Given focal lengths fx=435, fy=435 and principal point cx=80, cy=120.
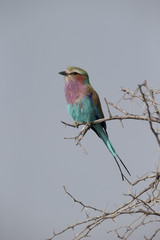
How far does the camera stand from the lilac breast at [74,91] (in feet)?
20.2

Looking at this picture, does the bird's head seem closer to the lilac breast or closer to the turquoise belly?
the lilac breast

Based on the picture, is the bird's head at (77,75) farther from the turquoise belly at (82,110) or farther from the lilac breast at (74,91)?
the turquoise belly at (82,110)

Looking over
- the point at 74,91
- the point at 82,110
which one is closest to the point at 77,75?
the point at 74,91

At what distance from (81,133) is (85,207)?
1145 millimetres

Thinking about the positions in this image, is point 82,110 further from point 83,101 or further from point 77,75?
point 77,75

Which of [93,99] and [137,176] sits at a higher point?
[93,99]

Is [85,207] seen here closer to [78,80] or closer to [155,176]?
[155,176]

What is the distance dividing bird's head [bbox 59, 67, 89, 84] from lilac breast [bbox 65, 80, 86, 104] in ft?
0.20

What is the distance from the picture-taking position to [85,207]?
4055 mm

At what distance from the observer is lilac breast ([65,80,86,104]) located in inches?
243

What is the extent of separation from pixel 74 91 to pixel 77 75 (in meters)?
0.31

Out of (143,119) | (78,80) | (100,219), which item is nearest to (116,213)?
(100,219)

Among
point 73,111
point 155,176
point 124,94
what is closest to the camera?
point 155,176

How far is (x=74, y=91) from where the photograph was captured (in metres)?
6.22
